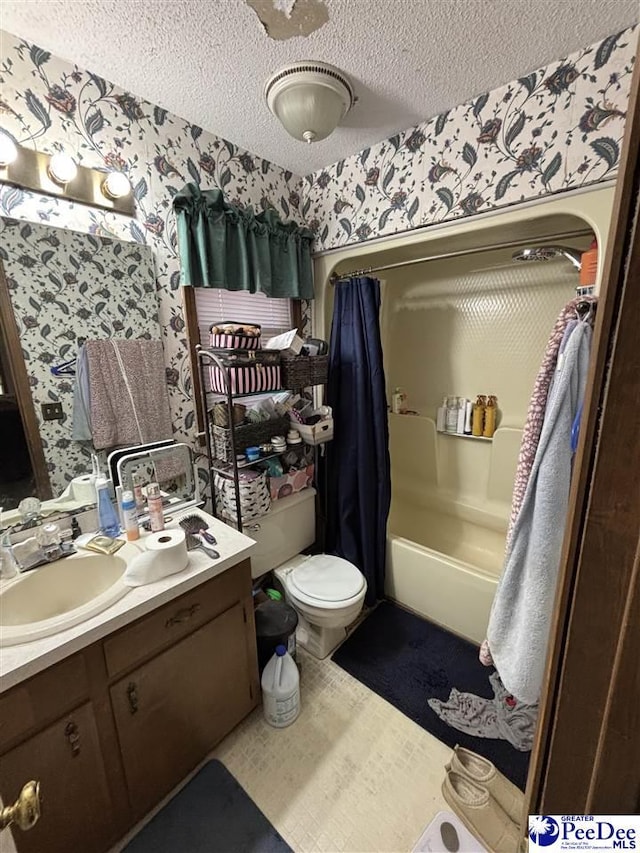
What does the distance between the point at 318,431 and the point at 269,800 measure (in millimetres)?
1407

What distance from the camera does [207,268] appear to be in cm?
159

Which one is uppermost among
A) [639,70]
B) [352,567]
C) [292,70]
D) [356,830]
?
[292,70]

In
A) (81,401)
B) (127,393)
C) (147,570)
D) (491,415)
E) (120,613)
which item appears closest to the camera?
(120,613)

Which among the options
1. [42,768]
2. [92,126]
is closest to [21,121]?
[92,126]

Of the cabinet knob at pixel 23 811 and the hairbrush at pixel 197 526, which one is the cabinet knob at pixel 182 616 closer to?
the hairbrush at pixel 197 526

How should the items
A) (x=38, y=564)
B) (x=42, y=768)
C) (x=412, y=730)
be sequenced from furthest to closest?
(x=412, y=730)
(x=38, y=564)
(x=42, y=768)

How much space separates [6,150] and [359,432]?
171cm

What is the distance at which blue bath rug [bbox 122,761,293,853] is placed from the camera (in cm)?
110

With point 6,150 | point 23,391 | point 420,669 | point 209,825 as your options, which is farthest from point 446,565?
point 6,150

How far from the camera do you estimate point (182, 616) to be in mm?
1124

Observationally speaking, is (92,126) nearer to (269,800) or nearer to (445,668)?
(269,800)

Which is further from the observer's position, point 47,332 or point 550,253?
point 550,253

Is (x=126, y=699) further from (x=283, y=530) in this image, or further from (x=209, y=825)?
(x=283, y=530)

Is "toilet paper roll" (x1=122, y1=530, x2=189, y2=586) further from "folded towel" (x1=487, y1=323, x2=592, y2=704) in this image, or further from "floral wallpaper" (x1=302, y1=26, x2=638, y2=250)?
"floral wallpaper" (x1=302, y1=26, x2=638, y2=250)
